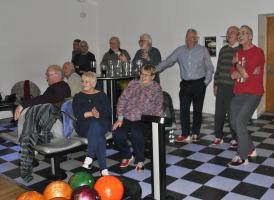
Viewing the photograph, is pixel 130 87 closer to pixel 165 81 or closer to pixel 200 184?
pixel 200 184

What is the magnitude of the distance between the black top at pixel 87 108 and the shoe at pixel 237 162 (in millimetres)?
1422

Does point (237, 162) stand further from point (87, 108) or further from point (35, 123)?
point (35, 123)

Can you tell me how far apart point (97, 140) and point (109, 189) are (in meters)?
2.04

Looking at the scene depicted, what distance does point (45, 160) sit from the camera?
13.5 feet

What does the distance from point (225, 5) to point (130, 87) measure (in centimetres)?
306

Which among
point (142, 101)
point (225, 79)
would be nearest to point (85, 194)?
point (142, 101)

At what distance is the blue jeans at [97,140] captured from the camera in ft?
11.0

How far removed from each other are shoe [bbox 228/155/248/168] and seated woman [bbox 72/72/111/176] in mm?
1374

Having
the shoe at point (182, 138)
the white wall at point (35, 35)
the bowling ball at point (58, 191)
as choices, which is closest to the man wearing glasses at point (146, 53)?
the shoe at point (182, 138)

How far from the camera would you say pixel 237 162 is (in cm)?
369

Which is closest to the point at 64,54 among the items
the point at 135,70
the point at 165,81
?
the point at 165,81

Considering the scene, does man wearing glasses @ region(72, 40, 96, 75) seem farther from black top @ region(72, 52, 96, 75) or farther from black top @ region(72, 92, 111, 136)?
black top @ region(72, 92, 111, 136)

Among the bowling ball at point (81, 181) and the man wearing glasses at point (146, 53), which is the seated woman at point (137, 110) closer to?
the man wearing glasses at point (146, 53)

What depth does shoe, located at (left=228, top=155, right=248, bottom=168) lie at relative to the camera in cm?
368
